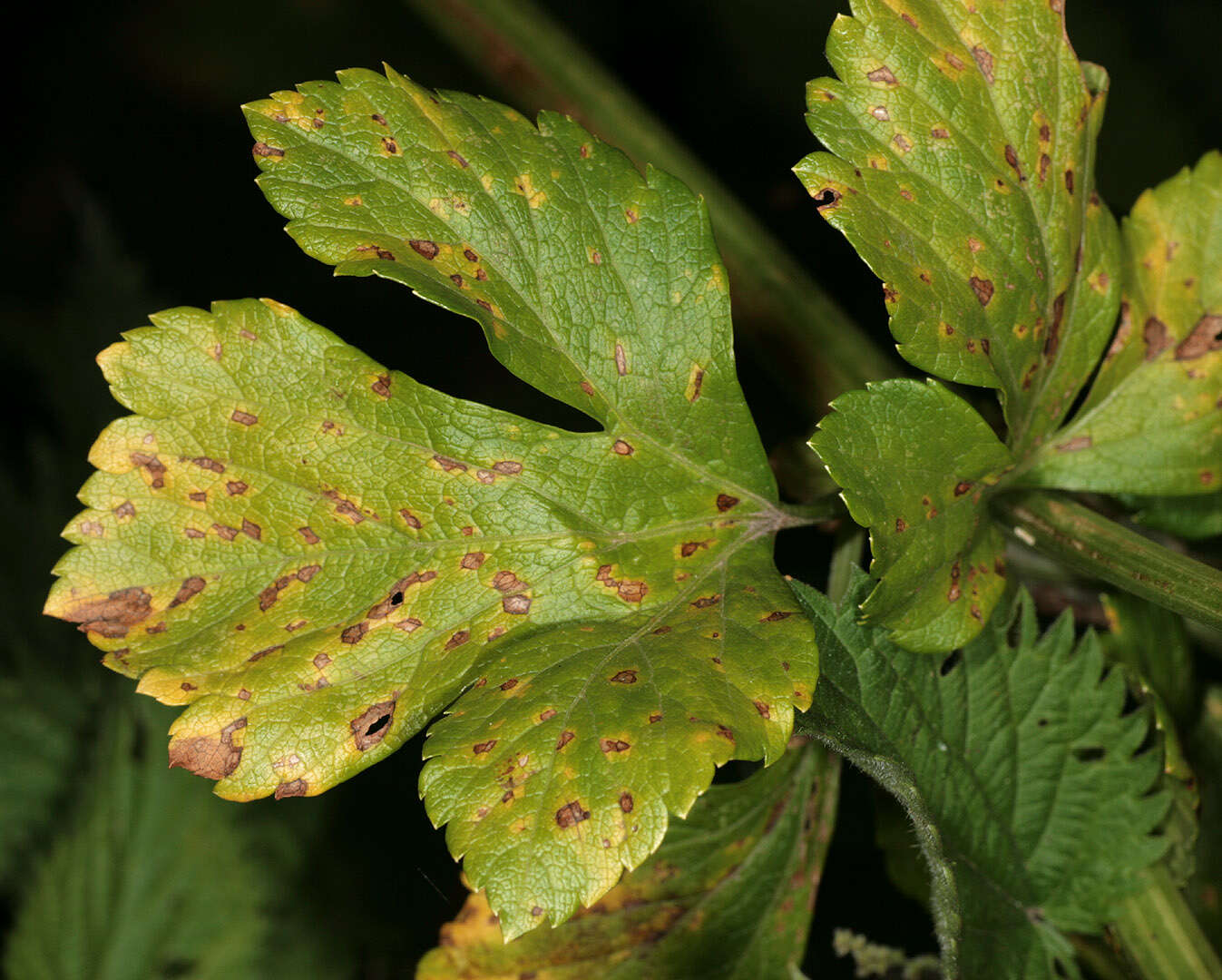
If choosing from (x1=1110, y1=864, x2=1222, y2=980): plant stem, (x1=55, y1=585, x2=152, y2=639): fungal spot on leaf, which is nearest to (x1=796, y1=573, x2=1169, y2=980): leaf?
(x1=1110, y1=864, x2=1222, y2=980): plant stem

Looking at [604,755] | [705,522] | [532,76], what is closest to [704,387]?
[705,522]

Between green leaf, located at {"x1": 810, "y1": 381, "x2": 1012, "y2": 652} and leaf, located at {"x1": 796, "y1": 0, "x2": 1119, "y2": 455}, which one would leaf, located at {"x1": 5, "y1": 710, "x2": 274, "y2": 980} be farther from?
leaf, located at {"x1": 796, "y1": 0, "x2": 1119, "y2": 455}

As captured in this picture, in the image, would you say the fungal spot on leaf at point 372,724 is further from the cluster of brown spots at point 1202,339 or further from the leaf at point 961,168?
the cluster of brown spots at point 1202,339

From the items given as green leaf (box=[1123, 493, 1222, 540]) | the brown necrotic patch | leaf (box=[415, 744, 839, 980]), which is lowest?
leaf (box=[415, 744, 839, 980])

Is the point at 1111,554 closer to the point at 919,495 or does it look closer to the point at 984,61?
the point at 919,495

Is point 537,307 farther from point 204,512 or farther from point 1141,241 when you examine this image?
point 1141,241

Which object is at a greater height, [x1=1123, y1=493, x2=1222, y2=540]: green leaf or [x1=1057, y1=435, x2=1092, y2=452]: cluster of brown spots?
[x1=1057, y1=435, x2=1092, y2=452]: cluster of brown spots

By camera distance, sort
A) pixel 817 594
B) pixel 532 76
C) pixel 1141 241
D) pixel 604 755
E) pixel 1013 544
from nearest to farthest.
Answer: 1. pixel 604 755
2. pixel 817 594
3. pixel 1141 241
4. pixel 1013 544
5. pixel 532 76
